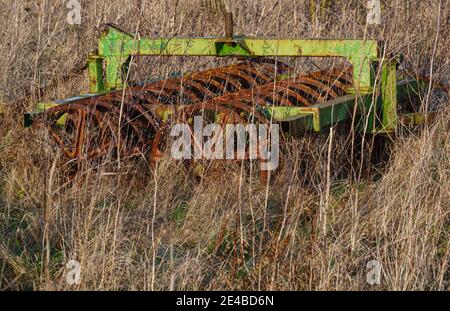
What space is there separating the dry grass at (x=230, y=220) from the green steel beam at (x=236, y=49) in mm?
403

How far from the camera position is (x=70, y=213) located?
14.1 feet

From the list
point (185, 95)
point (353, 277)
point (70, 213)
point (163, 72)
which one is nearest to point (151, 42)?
point (185, 95)

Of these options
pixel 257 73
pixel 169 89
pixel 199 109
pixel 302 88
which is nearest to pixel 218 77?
pixel 257 73

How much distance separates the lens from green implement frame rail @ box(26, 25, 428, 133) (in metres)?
4.97

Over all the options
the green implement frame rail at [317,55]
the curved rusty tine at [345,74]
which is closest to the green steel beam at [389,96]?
the green implement frame rail at [317,55]

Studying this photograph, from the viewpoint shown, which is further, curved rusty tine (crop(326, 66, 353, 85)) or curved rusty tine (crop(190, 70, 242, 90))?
curved rusty tine (crop(190, 70, 242, 90))

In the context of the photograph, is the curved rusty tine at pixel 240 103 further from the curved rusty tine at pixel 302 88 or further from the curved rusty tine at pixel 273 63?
the curved rusty tine at pixel 273 63

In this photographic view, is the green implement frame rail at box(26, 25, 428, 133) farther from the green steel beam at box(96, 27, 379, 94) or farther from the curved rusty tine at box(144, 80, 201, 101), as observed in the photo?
the curved rusty tine at box(144, 80, 201, 101)

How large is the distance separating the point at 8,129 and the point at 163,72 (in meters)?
1.22

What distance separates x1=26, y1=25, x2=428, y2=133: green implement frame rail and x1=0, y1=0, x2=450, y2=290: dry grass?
0.19 m

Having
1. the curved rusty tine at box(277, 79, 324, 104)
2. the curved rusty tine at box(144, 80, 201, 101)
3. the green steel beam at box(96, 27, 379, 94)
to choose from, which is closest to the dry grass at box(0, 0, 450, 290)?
the curved rusty tine at box(277, 79, 324, 104)

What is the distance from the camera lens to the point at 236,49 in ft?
17.7

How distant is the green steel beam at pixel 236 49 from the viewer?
5160mm
